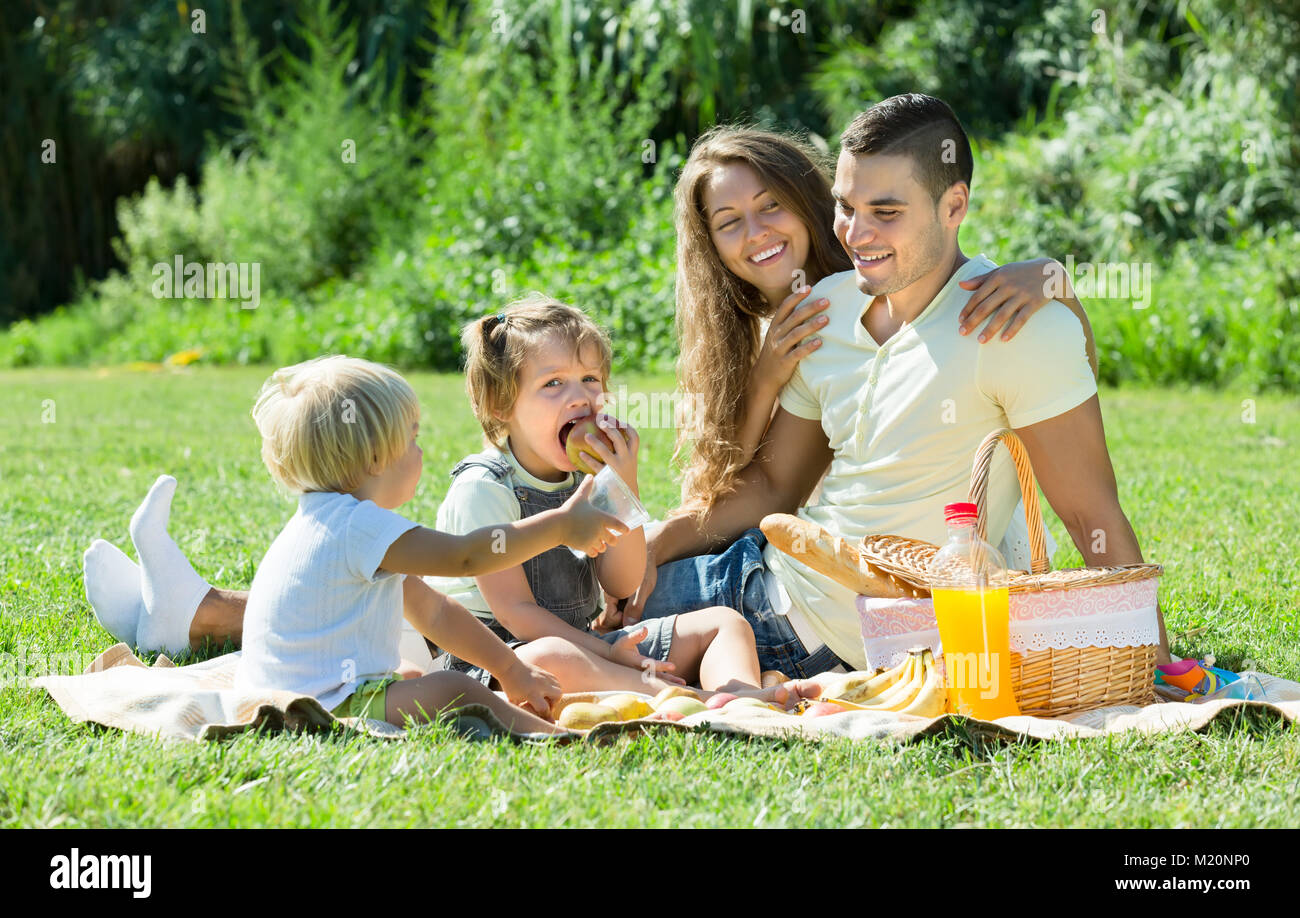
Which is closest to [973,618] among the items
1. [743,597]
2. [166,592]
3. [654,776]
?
[654,776]

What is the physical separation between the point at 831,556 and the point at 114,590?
7.13ft

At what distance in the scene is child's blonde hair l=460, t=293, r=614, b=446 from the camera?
359 centimetres

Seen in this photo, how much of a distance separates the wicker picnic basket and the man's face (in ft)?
1.78

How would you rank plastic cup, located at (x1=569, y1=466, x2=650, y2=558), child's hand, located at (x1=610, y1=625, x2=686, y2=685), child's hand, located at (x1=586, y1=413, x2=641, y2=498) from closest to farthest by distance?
plastic cup, located at (x1=569, y1=466, x2=650, y2=558) < child's hand, located at (x1=586, y1=413, x2=641, y2=498) < child's hand, located at (x1=610, y1=625, x2=686, y2=685)

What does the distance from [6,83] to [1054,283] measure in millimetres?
19146

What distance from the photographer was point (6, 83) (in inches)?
737

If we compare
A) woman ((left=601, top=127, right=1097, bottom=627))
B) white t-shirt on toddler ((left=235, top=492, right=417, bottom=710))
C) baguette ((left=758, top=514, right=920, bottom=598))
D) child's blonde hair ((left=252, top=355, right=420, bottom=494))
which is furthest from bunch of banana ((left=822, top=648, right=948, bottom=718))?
child's blonde hair ((left=252, top=355, right=420, bottom=494))

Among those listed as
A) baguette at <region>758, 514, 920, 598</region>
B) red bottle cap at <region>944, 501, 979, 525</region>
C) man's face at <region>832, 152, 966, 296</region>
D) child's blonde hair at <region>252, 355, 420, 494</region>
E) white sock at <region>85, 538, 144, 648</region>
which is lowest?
white sock at <region>85, 538, 144, 648</region>

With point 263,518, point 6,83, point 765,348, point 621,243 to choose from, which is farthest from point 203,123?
point 765,348

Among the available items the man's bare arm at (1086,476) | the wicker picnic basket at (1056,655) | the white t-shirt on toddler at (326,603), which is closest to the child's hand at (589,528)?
the white t-shirt on toddler at (326,603)

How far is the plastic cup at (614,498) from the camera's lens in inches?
124

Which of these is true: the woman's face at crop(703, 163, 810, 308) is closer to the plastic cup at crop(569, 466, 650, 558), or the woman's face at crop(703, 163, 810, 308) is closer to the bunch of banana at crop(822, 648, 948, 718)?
the plastic cup at crop(569, 466, 650, 558)

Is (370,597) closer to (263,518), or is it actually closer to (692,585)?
(692,585)

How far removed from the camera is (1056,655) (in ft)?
9.88
